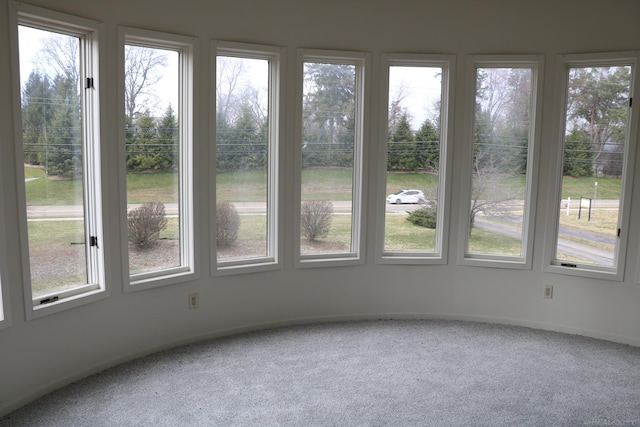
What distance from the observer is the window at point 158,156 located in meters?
3.76

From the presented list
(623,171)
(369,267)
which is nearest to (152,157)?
(369,267)

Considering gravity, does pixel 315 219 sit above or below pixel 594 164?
below

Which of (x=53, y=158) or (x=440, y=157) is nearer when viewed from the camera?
(x=53, y=158)

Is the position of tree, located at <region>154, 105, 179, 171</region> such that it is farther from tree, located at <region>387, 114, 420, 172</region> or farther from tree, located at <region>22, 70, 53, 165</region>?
tree, located at <region>387, 114, 420, 172</region>

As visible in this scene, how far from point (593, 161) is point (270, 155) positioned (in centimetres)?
256

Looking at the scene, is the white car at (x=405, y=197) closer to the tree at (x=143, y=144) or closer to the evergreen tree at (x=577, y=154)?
the evergreen tree at (x=577, y=154)

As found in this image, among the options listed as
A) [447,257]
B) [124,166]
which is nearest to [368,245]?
[447,257]

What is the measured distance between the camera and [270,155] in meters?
4.43

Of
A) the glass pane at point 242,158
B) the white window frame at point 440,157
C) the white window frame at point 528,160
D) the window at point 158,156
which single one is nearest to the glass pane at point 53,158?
the window at point 158,156

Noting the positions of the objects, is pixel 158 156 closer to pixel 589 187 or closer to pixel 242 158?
pixel 242 158

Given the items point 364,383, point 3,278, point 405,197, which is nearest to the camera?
point 3,278

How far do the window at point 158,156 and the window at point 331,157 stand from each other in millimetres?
918

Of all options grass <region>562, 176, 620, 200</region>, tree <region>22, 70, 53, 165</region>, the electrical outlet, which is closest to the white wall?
the electrical outlet

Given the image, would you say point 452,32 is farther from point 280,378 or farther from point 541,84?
point 280,378
